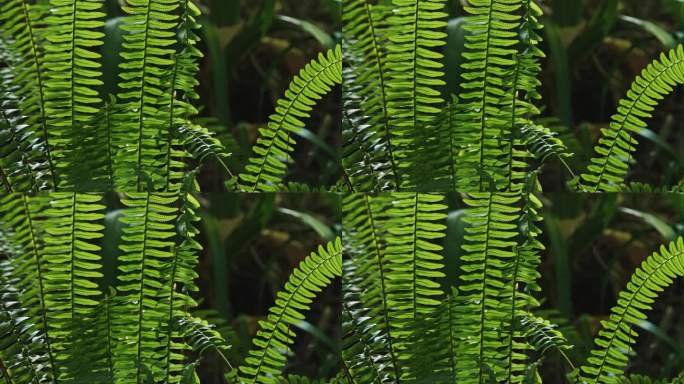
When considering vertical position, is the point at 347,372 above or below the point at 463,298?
below

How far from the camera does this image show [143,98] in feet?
10.1

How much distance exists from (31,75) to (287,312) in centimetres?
105

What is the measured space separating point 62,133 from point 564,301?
1616 millimetres

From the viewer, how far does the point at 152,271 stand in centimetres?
306

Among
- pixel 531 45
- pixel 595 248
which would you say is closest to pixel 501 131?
pixel 531 45

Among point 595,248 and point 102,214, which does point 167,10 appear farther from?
point 595,248

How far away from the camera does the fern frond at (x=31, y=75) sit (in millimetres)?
3053

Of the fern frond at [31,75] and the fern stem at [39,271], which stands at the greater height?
the fern frond at [31,75]

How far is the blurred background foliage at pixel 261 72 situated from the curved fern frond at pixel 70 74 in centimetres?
32

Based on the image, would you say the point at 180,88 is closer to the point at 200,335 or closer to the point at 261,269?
the point at 261,269

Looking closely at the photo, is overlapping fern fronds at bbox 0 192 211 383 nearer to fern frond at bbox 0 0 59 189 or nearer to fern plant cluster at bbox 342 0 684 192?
fern frond at bbox 0 0 59 189

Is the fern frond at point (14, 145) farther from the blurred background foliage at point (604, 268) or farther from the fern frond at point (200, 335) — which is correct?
the blurred background foliage at point (604, 268)

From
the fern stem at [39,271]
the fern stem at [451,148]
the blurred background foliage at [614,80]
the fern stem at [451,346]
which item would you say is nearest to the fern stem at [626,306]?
the blurred background foliage at [614,80]

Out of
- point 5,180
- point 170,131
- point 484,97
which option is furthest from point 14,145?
point 484,97
